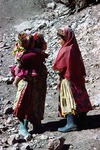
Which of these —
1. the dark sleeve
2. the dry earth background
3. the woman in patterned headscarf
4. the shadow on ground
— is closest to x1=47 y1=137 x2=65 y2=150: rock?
the dry earth background

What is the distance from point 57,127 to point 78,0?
21.0 ft

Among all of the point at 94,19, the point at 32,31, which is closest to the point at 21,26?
the point at 32,31

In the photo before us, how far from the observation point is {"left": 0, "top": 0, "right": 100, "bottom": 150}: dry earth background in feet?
19.6

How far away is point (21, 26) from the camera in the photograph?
12.5 m

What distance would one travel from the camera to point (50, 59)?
1002 cm

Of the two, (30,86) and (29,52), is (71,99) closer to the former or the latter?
(30,86)

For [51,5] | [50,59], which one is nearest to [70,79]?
[50,59]

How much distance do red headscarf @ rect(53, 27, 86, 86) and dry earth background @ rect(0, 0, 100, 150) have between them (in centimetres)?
83

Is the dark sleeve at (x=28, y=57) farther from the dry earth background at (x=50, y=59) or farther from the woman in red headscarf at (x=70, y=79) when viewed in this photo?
the dry earth background at (x=50, y=59)

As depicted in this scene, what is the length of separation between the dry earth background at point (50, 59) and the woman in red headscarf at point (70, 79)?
11.4 inches

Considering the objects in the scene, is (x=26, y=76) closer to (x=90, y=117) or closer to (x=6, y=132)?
(x=6, y=132)

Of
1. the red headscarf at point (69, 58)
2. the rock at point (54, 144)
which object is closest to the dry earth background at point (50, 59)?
the rock at point (54, 144)

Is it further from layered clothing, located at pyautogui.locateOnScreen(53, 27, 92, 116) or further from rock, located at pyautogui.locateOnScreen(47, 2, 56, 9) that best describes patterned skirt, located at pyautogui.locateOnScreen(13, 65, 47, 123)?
rock, located at pyautogui.locateOnScreen(47, 2, 56, 9)

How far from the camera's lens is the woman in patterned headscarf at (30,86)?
6034mm
